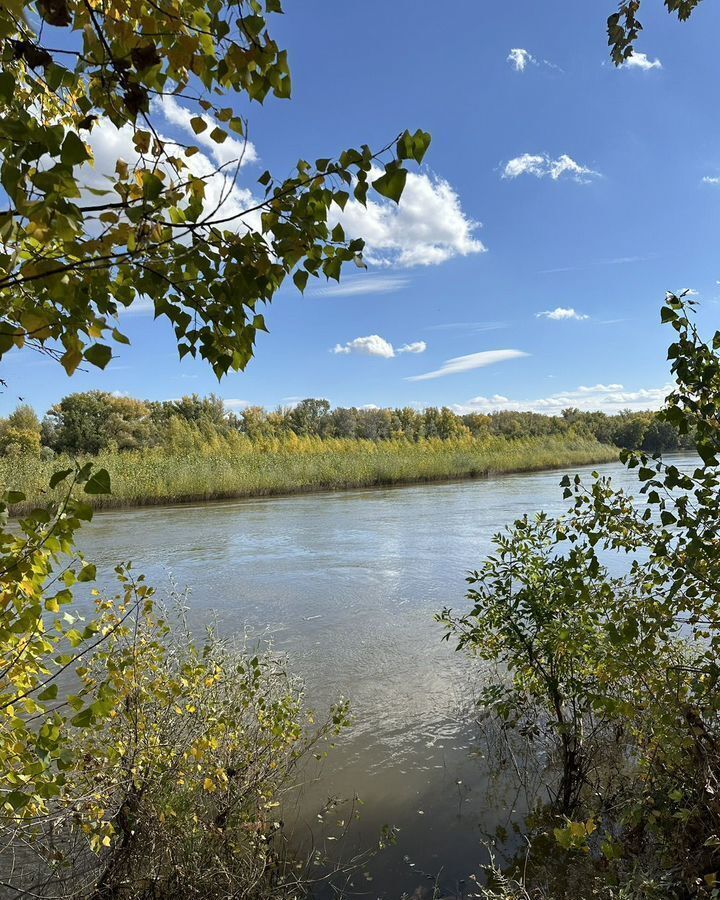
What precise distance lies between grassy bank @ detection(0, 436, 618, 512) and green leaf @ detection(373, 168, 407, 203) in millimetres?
13971

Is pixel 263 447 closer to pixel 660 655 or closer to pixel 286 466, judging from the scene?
pixel 286 466

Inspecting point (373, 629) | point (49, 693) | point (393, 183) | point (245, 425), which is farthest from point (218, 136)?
point (245, 425)

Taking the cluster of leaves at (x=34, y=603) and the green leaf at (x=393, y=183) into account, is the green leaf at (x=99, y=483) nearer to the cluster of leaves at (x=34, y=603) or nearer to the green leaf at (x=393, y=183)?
the cluster of leaves at (x=34, y=603)

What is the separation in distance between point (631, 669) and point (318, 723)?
228 cm

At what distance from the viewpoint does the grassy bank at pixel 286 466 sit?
60.7 feet

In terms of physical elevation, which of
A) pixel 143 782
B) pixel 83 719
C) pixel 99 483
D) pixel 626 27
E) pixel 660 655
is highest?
pixel 626 27

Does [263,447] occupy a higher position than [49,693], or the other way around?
[263,447]

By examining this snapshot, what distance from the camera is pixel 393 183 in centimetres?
109

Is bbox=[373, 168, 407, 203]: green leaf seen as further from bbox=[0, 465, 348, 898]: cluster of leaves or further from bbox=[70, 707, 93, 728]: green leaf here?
bbox=[70, 707, 93, 728]: green leaf

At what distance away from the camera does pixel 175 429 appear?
24891mm

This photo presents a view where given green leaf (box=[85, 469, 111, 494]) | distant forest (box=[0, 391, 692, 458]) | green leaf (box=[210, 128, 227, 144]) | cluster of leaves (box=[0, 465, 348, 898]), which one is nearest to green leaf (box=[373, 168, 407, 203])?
green leaf (box=[210, 128, 227, 144])

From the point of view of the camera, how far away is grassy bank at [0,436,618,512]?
728 inches

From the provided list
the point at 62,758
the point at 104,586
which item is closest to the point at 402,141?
the point at 62,758

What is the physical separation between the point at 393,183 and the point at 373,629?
521 cm
